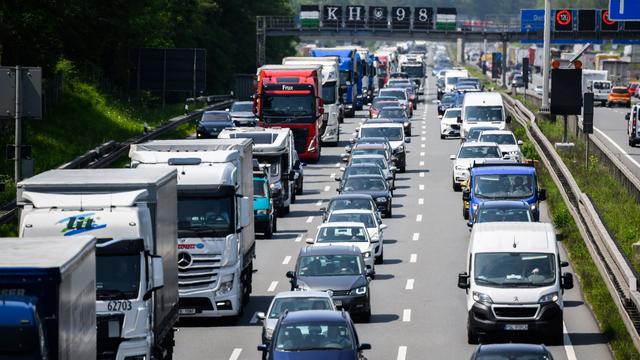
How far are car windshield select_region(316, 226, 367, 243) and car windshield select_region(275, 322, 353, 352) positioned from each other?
13125mm

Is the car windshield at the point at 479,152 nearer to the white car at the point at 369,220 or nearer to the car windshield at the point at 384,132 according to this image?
the car windshield at the point at 384,132

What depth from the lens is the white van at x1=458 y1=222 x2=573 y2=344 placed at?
28.1m

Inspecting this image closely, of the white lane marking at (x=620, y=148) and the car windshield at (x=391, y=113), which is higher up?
the car windshield at (x=391, y=113)

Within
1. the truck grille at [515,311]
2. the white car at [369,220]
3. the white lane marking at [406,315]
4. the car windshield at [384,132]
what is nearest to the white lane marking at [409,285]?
the white car at [369,220]

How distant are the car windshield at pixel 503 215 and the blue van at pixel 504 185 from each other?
3.35 metres

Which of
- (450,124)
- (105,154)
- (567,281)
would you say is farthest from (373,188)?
(450,124)

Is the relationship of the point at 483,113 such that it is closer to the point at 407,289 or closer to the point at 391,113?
the point at 391,113

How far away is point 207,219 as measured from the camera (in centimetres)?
2988

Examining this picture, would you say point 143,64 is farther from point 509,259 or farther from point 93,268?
point 93,268

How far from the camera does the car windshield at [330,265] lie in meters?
31.5

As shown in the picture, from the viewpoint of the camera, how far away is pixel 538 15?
120938 millimetres

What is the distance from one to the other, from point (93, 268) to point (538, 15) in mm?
105607

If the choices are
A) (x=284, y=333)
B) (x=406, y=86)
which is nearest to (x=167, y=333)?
(x=284, y=333)

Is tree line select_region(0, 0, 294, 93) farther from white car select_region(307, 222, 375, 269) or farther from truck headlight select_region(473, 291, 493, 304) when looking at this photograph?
truck headlight select_region(473, 291, 493, 304)
